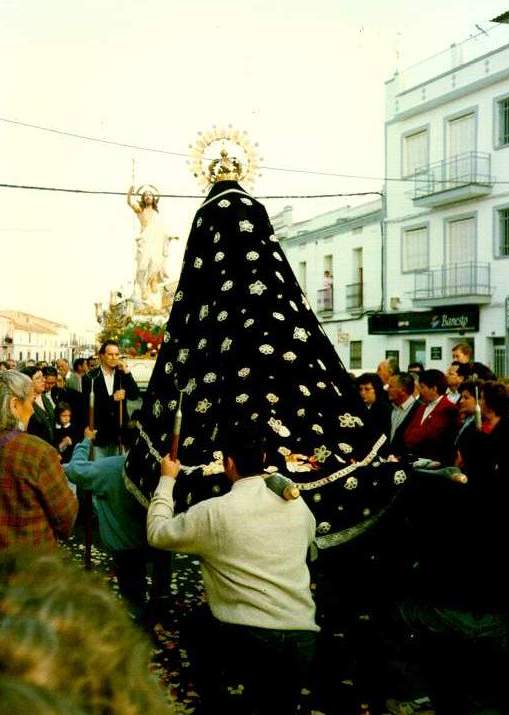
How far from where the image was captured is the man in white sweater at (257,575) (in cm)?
323

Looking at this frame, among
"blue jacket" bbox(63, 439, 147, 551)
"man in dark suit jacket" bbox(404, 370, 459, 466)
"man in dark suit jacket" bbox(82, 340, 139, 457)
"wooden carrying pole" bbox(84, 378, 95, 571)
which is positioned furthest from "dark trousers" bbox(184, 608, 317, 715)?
"man in dark suit jacket" bbox(82, 340, 139, 457)

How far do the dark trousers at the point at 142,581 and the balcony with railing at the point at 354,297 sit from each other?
2504cm

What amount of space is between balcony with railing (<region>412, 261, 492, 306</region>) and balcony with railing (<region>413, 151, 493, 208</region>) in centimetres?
196

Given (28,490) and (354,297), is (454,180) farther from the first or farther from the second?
(28,490)

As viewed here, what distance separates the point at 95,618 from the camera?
2.74 ft

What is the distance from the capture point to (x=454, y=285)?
25297 mm

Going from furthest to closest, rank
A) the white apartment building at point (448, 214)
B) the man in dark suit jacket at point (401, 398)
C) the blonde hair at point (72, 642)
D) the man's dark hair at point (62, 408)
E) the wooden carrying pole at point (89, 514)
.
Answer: the white apartment building at point (448, 214) → the man's dark hair at point (62, 408) → the man in dark suit jacket at point (401, 398) → the wooden carrying pole at point (89, 514) → the blonde hair at point (72, 642)

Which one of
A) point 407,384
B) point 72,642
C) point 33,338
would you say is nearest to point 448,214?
point 407,384

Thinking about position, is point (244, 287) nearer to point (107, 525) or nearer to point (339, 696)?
point (107, 525)

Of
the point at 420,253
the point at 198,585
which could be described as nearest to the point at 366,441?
the point at 198,585

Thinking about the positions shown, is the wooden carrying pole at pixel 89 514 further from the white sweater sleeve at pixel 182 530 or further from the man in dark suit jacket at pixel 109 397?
the white sweater sleeve at pixel 182 530

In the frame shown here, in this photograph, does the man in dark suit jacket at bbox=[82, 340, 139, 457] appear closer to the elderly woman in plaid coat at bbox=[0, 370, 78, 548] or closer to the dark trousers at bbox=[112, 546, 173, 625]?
the dark trousers at bbox=[112, 546, 173, 625]

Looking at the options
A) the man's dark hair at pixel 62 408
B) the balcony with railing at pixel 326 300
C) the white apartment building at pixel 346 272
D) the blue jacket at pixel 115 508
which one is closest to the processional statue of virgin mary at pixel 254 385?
the blue jacket at pixel 115 508

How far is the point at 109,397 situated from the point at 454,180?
1920cm
